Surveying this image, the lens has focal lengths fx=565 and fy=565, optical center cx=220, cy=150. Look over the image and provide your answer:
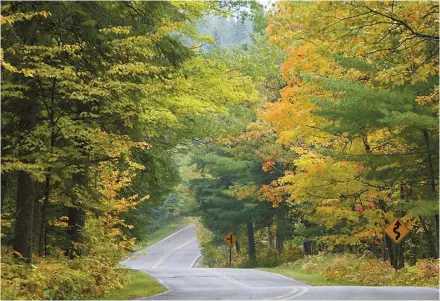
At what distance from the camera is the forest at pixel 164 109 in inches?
475

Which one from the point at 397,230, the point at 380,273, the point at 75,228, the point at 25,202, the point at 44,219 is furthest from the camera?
the point at 380,273

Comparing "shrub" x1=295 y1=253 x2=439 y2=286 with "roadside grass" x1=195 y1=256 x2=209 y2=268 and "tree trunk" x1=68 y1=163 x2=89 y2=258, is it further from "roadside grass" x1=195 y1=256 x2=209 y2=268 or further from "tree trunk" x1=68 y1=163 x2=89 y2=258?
"roadside grass" x1=195 y1=256 x2=209 y2=268

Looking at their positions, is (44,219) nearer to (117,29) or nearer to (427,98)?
(117,29)

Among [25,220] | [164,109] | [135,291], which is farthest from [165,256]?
[25,220]

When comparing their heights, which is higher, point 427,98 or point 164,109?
point 164,109

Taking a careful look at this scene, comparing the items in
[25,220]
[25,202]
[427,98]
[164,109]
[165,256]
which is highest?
[164,109]

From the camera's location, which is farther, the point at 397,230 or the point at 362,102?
the point at 397,230

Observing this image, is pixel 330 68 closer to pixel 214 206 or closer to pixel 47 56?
pixel 47 56

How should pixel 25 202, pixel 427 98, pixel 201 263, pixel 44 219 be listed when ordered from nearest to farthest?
pixel 25 202
pixel 427 98
pixel 44 219
pixel 201 263

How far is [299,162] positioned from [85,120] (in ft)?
34.7

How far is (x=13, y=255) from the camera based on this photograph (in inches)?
537

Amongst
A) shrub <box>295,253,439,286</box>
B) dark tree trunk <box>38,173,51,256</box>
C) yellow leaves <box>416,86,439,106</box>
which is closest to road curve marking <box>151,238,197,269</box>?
shrub <box>295,253,439,286</box>

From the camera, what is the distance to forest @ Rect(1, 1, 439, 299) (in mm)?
12062

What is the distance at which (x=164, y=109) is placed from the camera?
15.8 meters
